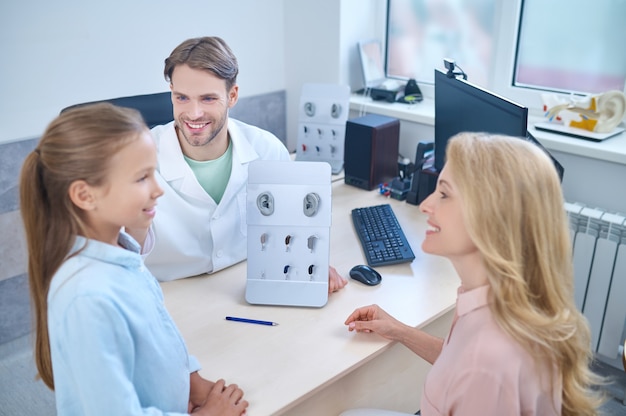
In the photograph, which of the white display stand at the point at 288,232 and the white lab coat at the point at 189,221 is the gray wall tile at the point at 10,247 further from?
the white display stand at the point at 288,232

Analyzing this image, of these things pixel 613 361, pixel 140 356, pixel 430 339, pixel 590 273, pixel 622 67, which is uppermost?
pixel 622 67

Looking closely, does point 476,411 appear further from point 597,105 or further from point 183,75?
point 597,105

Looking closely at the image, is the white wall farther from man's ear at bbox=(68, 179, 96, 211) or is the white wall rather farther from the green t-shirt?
man's ear at bbox=(68, 179, 96, 211)

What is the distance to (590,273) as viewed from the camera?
6.70 ft

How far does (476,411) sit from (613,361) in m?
1.62

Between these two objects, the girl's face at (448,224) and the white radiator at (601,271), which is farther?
the white radiator at (601,271)

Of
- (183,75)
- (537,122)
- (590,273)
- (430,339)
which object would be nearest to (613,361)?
(590,273)

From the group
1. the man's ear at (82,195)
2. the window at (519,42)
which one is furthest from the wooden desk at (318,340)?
the window at (519,42)

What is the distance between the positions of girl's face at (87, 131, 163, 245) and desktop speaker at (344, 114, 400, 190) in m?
1.27

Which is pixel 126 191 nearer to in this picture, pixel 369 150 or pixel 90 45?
pixel 369 150

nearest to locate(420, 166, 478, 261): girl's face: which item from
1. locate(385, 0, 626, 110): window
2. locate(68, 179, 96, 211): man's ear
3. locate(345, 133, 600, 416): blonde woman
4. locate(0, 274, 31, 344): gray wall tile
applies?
locate(345, 133, 600, 416): blonde woman

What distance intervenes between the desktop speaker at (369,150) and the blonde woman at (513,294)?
111cm

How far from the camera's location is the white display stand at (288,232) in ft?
4.43

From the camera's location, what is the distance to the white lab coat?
1484 mm
